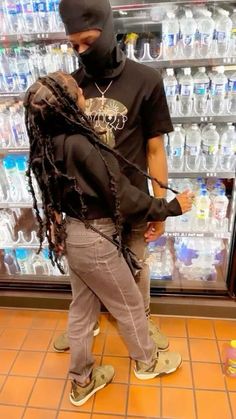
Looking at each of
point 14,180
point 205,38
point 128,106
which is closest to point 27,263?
point 14,180

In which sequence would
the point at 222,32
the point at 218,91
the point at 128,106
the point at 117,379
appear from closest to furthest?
the point at 128,106 → the point at 222,32 → the point at 218,91 → the point at 117,379

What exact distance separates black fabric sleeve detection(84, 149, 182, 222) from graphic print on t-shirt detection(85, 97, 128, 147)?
8.8 inches

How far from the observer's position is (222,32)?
1.59m

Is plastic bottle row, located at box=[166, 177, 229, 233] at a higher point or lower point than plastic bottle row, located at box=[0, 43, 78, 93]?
lower

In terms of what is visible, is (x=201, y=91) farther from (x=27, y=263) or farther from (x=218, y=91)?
(x=27, y=263)

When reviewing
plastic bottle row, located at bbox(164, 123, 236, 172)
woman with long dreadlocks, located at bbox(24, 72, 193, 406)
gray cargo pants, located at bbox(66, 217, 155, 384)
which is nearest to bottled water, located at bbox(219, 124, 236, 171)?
plastic bottle row, located at bbox(164, 123, 236, 172)

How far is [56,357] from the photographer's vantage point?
196cm

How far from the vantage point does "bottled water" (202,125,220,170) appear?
71.5 inches

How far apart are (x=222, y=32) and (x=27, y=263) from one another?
1732 mm

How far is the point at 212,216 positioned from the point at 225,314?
1.95ft

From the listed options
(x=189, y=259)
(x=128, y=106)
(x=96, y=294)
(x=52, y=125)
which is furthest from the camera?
(x=189, y=259)

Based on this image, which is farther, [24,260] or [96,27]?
[24,260]

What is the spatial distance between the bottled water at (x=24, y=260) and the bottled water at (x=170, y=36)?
146cm

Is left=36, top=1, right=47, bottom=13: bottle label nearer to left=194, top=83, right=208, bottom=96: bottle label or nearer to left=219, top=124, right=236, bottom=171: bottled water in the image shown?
left=194, top=83, right=208, bottom=96: bottle label
